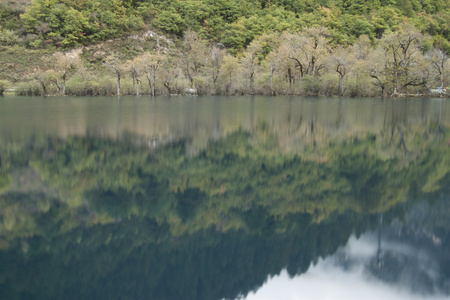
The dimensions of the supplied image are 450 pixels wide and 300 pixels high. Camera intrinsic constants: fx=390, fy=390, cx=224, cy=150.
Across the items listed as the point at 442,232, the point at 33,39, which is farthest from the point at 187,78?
the point at 442,232

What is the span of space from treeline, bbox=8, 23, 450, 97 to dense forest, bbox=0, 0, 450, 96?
0.19 meters

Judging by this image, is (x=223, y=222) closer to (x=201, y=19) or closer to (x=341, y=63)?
(x=341, y=63)

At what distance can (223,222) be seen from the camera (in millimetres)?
6891

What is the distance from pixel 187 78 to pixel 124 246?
72638 mm

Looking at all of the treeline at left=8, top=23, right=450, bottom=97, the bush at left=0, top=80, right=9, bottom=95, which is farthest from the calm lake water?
the bush at left=0, top=80, right=9, bottom=95

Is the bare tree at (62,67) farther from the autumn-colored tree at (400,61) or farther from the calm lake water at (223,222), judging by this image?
the calm lake water at (223,222)

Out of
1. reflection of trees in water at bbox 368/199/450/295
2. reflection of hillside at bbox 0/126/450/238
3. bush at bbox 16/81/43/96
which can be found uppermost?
bush at bbox 16/81/43/96

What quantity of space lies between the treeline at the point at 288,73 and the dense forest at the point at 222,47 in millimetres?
191

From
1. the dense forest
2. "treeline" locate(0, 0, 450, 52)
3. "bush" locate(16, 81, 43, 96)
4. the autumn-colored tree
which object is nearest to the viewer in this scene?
the autumn-colored tree

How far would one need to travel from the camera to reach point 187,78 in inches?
3014

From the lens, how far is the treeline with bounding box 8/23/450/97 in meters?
56.5

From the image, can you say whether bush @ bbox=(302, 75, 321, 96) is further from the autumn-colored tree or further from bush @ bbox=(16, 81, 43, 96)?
bush @ bbox=(16, 81, 43, 96)

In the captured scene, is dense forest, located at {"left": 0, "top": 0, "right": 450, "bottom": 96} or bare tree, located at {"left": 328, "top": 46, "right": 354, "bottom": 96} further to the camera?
dense forest, located at {"left": 0, "top": 0, "right": 450, "bottom": 96}

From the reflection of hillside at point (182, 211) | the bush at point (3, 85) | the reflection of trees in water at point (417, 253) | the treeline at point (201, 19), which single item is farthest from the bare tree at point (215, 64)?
the reflection of trees in water at point (417, 253)
